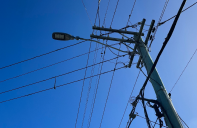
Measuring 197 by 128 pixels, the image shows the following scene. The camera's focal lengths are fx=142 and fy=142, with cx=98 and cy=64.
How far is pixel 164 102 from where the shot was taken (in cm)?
350

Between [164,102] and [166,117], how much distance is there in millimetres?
349

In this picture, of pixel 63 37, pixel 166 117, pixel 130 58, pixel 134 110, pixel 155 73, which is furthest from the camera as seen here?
pixel 130 58

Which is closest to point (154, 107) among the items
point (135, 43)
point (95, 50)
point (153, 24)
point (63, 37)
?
point (135, 43)

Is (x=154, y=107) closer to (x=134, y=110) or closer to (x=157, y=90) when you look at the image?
(x=157, y=90)

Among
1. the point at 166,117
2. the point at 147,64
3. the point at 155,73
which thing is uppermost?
the point at 147,64

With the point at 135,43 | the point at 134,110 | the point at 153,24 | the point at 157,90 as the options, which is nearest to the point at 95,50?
the point at 135,43

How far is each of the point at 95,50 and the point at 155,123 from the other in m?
5.08

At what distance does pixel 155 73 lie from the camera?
4062mm

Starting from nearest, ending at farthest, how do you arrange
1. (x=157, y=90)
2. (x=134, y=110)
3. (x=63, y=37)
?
1. (x=157, y=90)
2. (x=134, y=110)
3. (x=63, y=37)

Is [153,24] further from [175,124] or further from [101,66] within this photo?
[175,124]

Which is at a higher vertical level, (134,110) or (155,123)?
(134,110)

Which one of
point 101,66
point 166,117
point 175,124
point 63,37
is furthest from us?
point 101,66

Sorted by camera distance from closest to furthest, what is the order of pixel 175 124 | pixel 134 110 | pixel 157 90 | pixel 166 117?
pixel 175 124 → pixel 166 117 → pixel 157 90 → pixel 134 110

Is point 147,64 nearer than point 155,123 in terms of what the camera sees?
No
